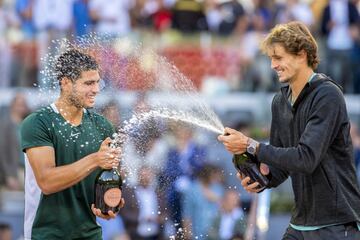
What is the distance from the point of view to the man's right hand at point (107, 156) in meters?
6.36

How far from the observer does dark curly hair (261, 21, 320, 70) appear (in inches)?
251

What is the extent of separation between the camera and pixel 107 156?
20.9 feet

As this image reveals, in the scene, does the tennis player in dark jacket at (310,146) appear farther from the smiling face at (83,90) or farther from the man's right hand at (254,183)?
the smiling face at (83,90)

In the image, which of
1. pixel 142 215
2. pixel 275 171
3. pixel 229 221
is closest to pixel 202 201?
pixel 229 221

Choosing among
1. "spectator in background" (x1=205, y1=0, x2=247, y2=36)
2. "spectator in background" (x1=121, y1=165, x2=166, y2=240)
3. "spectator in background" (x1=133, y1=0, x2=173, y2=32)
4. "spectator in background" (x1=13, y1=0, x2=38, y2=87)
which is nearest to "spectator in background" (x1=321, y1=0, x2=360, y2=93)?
"spectator in background" (x1=205, y1=0, x2=247, y2=36)

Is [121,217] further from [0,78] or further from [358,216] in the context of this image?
[358,216]

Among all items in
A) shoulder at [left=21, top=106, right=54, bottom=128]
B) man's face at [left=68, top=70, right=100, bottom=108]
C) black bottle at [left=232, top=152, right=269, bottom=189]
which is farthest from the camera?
man's face at [left=68, top=70, right=100, bottom=108]

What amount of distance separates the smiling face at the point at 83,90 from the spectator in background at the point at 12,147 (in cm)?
570

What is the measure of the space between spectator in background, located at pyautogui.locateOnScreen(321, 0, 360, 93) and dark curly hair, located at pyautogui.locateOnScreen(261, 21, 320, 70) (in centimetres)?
698

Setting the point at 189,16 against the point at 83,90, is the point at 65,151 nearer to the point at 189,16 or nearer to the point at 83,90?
the point at 83,90

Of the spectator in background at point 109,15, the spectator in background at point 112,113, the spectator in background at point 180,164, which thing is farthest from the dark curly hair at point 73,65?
the spectator in background at point 109,15

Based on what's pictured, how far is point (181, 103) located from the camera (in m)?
8.47

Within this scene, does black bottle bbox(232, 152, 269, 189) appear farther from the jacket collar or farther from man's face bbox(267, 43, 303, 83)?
man's face bbox(267, 43, 303, 83)

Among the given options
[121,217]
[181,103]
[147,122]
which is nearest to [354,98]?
[121,217]
